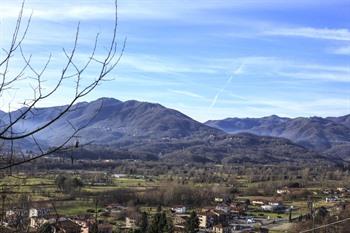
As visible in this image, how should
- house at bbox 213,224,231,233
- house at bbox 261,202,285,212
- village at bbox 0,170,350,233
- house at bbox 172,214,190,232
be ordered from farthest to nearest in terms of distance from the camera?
1. house at bbox 261,202,285,212
2. house at bbox 213,224,231,233
3. house at bbox 172,214,190,232
4. village at bbox 0,170,350,233

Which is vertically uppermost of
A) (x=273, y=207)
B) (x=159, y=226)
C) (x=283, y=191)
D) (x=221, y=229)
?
(x=159, y=226)

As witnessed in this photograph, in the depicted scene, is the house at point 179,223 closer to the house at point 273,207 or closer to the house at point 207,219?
the house at point 207,219

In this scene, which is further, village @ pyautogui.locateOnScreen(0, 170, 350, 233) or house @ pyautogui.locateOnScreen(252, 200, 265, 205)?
house @ pyautogui.locateOnScreen(252, 200, 265, 205)

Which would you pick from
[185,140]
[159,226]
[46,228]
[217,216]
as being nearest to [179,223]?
[217,216]

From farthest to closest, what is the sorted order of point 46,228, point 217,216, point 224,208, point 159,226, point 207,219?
point 224,208 → point 217,216 → point 207,219 → point 159,226 → point 46,228

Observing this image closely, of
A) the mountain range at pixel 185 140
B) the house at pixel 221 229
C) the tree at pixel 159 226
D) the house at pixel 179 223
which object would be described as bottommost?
the house at pixel 221 229

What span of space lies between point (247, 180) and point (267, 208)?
20821 millimetres

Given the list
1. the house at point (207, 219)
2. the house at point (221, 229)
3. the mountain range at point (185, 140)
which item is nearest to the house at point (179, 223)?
the house at point (221, 229)

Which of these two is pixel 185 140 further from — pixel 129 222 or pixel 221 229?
pixel 129 222

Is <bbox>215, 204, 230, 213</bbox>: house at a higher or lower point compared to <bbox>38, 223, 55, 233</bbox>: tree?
lower

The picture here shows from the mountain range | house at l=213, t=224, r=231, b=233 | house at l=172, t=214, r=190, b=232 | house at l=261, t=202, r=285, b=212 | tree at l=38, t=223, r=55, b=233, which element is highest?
the mountain range

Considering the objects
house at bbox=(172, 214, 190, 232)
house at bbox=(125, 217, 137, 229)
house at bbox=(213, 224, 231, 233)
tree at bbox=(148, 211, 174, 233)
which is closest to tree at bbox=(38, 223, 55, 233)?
tree at bbox=(148, 211, 174, 233)

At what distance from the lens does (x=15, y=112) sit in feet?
5.96

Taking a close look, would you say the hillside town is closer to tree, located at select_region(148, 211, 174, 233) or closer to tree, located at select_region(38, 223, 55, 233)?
tree, located at select_region(148, 211, 174, 233)
